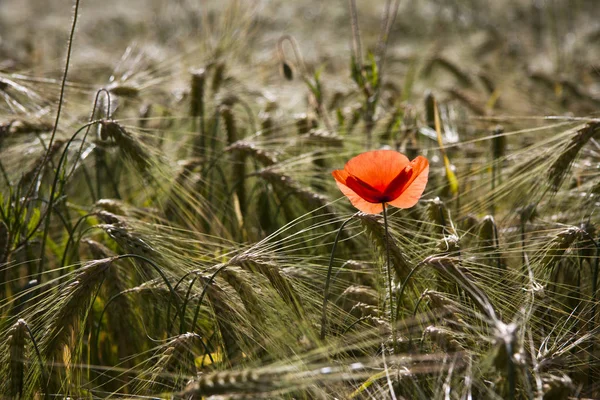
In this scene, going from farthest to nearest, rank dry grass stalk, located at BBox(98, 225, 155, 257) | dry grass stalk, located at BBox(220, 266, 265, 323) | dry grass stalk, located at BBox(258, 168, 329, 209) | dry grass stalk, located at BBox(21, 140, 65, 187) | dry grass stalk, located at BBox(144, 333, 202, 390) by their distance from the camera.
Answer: dry grass stalk, located at BBox(21, 140, 65, 187) → dry grass stalk, located at BBox(258, 168, 329, 209) → dry grass stalk, located at BBox(98, 225, 155, 257) → dry grass stalk, located at BBox(220, 266, 265, 323) → dry grass stalk, located at BBox(144, 333, 202, 390)

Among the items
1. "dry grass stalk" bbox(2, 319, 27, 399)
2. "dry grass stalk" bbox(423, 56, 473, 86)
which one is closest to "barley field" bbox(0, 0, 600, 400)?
"dry grass stalk" bbox(2, 319, 27, 399)

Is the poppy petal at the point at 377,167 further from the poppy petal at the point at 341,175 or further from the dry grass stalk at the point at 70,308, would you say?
the dry grass stalk at the point at 70,308

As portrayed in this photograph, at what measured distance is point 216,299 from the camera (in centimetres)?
121

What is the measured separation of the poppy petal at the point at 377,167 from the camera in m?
1.16

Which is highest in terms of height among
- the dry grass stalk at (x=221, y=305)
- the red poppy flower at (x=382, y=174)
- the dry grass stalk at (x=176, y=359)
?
the red poppy flower at (x=382, y=174)

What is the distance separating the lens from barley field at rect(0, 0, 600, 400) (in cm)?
113

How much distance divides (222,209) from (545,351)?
1.09 m

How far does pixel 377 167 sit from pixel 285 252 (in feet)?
0.96

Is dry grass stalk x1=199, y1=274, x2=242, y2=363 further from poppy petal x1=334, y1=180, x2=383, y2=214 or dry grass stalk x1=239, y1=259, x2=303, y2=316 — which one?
poppy petal x1=334, y1=180, x2=383, y2=214

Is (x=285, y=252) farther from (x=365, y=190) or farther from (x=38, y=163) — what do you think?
(x=38, y=163)

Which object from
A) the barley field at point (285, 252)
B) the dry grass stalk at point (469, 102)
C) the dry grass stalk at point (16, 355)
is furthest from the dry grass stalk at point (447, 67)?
the dry grass stalk at point (16, 355)

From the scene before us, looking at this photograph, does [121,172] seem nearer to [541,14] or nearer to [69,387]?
[69,387]

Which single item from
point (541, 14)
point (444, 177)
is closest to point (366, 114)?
point (444, 177)

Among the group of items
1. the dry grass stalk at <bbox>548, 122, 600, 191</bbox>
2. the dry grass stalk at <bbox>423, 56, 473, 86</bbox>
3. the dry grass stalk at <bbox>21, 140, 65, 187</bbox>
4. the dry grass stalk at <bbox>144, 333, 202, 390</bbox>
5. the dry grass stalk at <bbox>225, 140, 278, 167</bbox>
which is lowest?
the dry grass stalk at <bbox>144, 333, 202, 390</bbox>
